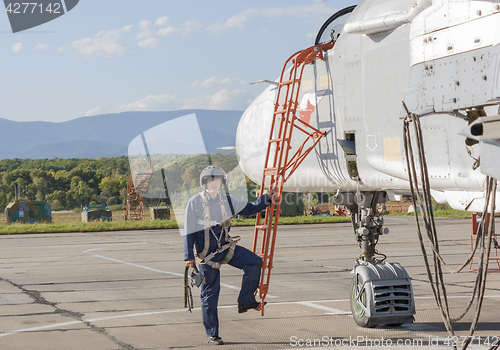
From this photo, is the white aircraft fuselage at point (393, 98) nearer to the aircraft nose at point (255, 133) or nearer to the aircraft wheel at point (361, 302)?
the aircraft nose at point (255, 133)

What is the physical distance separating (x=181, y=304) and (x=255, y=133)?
368 cm

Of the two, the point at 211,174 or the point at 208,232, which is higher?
the point at 211,174

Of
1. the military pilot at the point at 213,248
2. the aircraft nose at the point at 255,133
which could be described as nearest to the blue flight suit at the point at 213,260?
the military pilot at the point at 213,248

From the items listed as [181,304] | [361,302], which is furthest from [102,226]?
[361,302]

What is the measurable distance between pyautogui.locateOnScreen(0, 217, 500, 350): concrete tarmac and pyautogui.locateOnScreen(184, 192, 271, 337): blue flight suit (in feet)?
1.83

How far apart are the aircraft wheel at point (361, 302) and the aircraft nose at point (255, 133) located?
10.3 feet

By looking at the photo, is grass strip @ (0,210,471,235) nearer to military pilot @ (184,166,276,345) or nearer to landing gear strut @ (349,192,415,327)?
landing gear strut @ (349,192,415,327)

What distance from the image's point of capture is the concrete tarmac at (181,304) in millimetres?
8141

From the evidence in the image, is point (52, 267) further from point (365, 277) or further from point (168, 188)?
point (365, 277)

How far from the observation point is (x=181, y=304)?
36.6 ft

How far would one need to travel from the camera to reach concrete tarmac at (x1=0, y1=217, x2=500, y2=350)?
8141 mm

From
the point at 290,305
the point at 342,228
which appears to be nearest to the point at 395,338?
the point at 290,305

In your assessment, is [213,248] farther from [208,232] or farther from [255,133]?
[255,133]

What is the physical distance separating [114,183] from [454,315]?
7715 centimetres
